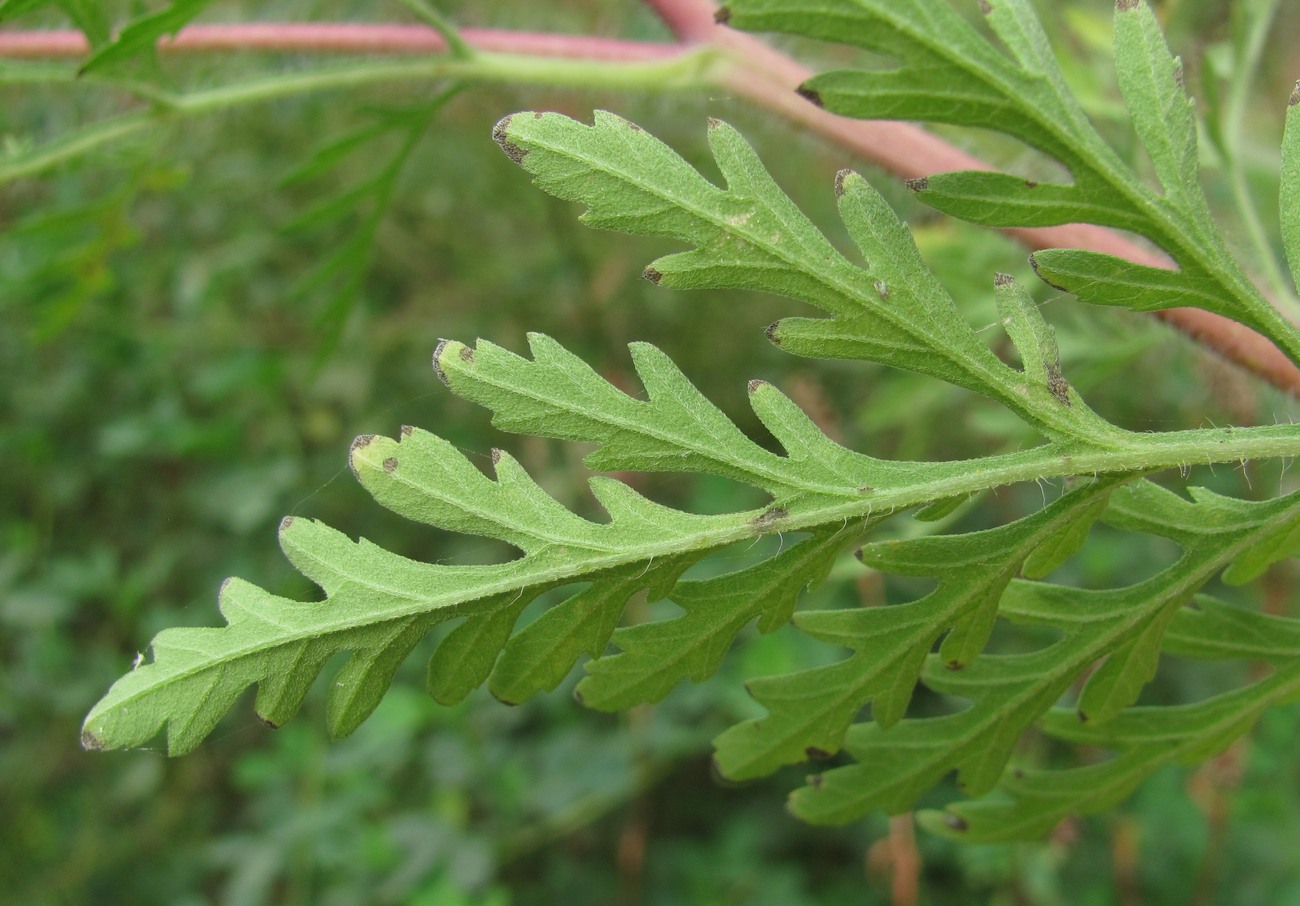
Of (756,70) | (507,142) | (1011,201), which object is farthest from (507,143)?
(756,70)

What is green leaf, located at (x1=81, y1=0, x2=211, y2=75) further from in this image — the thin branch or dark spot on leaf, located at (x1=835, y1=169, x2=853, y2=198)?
dark spot on leaf, located at (x1=835, y1=169, x2=853, y2=198)

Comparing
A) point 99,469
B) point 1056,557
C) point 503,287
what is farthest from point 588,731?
point 1056,557

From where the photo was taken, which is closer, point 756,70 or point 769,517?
point 769,517

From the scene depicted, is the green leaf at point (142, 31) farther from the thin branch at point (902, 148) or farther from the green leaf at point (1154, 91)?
the green leaf at point (1154, 91)

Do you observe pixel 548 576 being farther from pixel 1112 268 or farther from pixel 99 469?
pixel 99 469

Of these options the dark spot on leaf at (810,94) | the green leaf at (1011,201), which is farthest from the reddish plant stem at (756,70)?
the dark spot on leaf at (810,94)

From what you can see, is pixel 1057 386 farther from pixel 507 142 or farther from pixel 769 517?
pixel 507 142

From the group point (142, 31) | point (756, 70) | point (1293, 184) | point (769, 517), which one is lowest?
point (769, 517)
